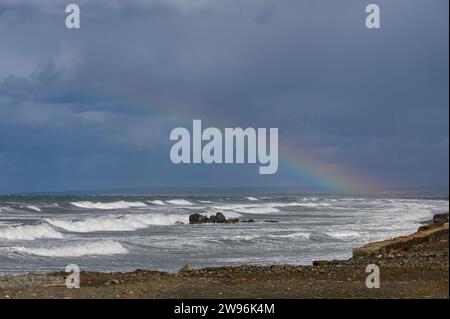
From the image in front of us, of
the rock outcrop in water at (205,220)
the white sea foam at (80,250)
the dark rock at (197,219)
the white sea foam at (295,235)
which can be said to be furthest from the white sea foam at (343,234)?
the dark rock at (197,219)

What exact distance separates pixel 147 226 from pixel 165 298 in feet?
128

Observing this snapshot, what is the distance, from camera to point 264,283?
15.7 m

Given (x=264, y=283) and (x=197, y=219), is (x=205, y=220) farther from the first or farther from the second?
(x=264, y=283)

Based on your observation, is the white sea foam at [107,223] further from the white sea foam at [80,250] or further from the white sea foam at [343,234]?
the white sea foam at [343,234]

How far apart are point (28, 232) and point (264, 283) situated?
2843 cm

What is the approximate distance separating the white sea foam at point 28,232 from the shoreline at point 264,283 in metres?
22.4

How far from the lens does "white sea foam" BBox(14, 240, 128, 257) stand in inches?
1148

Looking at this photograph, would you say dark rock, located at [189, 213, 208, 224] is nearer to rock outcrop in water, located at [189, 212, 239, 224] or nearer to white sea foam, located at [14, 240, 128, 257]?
rock outcrop in water, located at [189, 212, 239, 224]

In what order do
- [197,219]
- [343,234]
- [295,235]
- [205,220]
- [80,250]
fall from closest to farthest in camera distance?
1. [80,250]
2. [295,235]
3. [343,234]
4. [197,219]
5. [205,220]

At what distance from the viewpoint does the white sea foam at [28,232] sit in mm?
39250

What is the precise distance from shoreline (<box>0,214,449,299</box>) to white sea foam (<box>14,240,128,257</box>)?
36.4 feet

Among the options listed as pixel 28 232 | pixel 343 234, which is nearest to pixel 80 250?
pixel 28 232

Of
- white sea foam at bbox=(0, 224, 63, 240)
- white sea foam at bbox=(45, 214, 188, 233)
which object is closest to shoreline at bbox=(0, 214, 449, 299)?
white sea foam at bbox=(0, 224, 63, 240)
